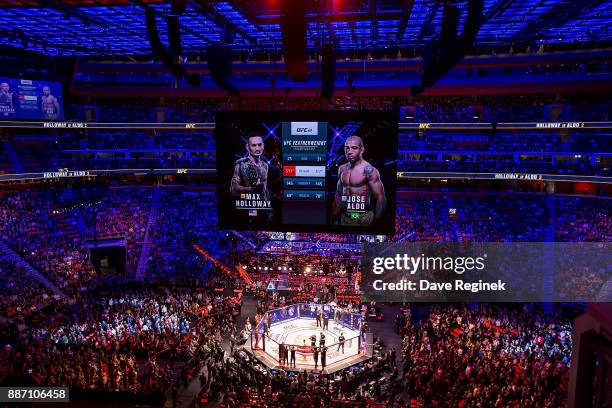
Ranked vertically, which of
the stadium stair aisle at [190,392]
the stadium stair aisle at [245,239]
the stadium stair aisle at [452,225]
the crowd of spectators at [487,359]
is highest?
the stadium stair aisle at [452,225]

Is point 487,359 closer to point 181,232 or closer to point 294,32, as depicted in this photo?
point 294,32

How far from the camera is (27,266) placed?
64.4ft

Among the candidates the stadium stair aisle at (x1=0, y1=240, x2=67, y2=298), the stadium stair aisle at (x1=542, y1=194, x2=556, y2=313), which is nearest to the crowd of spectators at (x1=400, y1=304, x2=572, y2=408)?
the stadium stair aisle at (x1=542, y1=194, x2=556, y2=313)

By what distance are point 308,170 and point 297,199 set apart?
91cm

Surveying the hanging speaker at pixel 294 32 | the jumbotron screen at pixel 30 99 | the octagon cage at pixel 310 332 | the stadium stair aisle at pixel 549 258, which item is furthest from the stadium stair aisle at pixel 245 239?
the hanging speaker at pixel 294 32

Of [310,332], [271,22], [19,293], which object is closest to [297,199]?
[271,22]

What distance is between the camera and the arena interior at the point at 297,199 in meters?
11.2

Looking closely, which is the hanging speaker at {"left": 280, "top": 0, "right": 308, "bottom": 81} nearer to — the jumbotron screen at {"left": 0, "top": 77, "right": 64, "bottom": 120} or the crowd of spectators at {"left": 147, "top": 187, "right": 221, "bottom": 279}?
the crowd of spectators at {"left": 147, "top": 187, "right": 221, "bottom": 279}

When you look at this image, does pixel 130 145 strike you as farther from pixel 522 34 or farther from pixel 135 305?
pixel 522 34

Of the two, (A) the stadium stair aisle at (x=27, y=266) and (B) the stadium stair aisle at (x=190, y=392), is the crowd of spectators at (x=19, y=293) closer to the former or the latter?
(A) the stadium stair aisle at (x=27, y=266)

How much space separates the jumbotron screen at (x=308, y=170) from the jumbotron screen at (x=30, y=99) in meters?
13.2

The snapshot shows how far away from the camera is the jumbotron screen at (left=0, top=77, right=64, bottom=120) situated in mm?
20016

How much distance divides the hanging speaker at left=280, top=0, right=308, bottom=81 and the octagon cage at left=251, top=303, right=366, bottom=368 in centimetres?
904

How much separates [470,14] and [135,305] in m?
15.0
